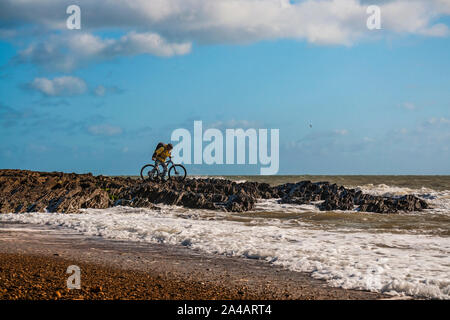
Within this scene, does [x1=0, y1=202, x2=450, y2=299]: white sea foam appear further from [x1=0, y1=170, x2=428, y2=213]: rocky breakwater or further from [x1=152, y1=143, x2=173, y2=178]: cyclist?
[x1=152, y1=143, x2=173, y2=178]: cyclist

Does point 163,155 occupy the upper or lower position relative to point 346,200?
upper

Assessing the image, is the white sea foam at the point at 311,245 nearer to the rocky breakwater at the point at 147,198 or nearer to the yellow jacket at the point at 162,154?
the rocky breakwater at the point at 147,198

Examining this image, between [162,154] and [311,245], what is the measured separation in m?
16.1

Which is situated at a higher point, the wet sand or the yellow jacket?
the yellow jacket

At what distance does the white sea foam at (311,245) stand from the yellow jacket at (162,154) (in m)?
9.26

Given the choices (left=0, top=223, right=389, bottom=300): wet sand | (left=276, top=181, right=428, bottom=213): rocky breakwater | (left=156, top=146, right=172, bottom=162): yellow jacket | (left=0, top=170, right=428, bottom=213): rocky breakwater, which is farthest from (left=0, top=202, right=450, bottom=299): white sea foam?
(left=156, top=146, right=172, bottom=162): yellow jacket

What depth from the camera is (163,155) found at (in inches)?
958

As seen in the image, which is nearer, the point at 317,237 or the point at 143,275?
the point at 143,275

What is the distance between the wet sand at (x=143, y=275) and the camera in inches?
216

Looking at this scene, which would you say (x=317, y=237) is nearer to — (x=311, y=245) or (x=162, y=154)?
(x=311, y=245)

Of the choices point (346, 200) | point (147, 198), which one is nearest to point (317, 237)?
point (346, 200)

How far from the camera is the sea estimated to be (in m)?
6.58
